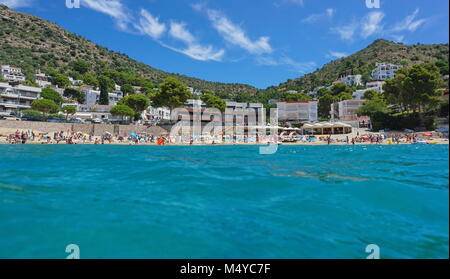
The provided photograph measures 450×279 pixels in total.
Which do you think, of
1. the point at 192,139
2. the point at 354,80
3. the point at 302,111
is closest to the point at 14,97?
the point at 192,139

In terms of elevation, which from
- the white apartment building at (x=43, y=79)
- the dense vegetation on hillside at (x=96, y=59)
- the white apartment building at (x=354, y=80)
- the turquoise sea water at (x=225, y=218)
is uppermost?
the dense vegetation on hillside at (x=96, y=59)

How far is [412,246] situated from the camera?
9.88 ft

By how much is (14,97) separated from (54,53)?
62.0 meters

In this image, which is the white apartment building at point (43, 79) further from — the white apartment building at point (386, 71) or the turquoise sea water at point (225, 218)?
the white apartment building at point (386, 71)

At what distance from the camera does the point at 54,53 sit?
317 ft

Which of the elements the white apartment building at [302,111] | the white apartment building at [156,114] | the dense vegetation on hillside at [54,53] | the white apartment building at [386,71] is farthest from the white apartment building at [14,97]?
the white apartment building at [386,71]

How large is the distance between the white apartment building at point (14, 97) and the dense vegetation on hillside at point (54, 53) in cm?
2503

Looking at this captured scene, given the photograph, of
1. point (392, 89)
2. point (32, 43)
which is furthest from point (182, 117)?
point (32, 43)

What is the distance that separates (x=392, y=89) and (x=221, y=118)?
95.1 feet

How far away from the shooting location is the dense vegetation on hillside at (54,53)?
85.2 metres

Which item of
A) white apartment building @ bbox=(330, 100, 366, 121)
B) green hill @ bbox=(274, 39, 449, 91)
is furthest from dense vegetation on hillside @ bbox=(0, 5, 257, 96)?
white apartment building @ bbox=(330, 100, 366, 121)

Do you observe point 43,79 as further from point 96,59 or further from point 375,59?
point 375,59

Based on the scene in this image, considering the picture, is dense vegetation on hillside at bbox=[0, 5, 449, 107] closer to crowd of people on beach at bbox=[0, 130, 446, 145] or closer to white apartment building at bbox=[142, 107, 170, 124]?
white apartment building at bbox=[142, 107, 170, 124]

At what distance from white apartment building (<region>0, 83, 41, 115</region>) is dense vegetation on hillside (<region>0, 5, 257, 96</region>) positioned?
25.0 meters
